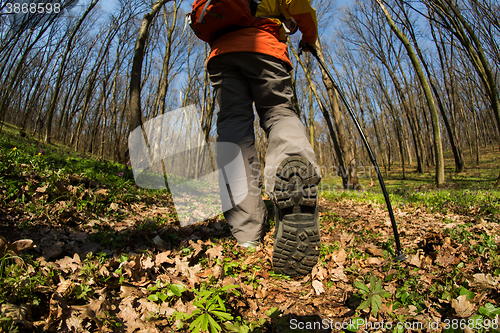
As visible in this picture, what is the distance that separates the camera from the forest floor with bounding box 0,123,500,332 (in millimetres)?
971

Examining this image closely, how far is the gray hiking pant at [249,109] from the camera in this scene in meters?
1.83

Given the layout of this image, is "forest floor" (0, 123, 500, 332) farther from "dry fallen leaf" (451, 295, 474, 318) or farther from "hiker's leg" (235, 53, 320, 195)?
"hiker's leg" (235, 53, 320, 195)

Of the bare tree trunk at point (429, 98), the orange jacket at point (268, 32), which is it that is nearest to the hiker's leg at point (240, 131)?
the orange jacket at point (268, 32)

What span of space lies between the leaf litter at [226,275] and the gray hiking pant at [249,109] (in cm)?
24

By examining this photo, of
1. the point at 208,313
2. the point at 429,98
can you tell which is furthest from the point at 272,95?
the point at 429,98

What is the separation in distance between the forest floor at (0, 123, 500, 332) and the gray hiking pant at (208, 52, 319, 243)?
24 centimetres

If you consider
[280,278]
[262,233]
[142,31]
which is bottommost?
[280,278]

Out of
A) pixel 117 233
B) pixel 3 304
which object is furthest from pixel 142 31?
pixel 3 304

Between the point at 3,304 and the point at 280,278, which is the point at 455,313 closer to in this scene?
the point at 280,278

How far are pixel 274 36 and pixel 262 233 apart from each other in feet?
5.08

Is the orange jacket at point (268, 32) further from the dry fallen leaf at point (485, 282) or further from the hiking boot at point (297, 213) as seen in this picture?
the dry fallen leaf at point (485, 282)

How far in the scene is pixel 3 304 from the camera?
0.84 metres

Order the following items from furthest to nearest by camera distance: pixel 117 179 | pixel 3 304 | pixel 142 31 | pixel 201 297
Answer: pixel 142 31, pixel 117 179, pixel 201 297, pixel 3 304

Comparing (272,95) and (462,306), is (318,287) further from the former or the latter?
(272,95)
